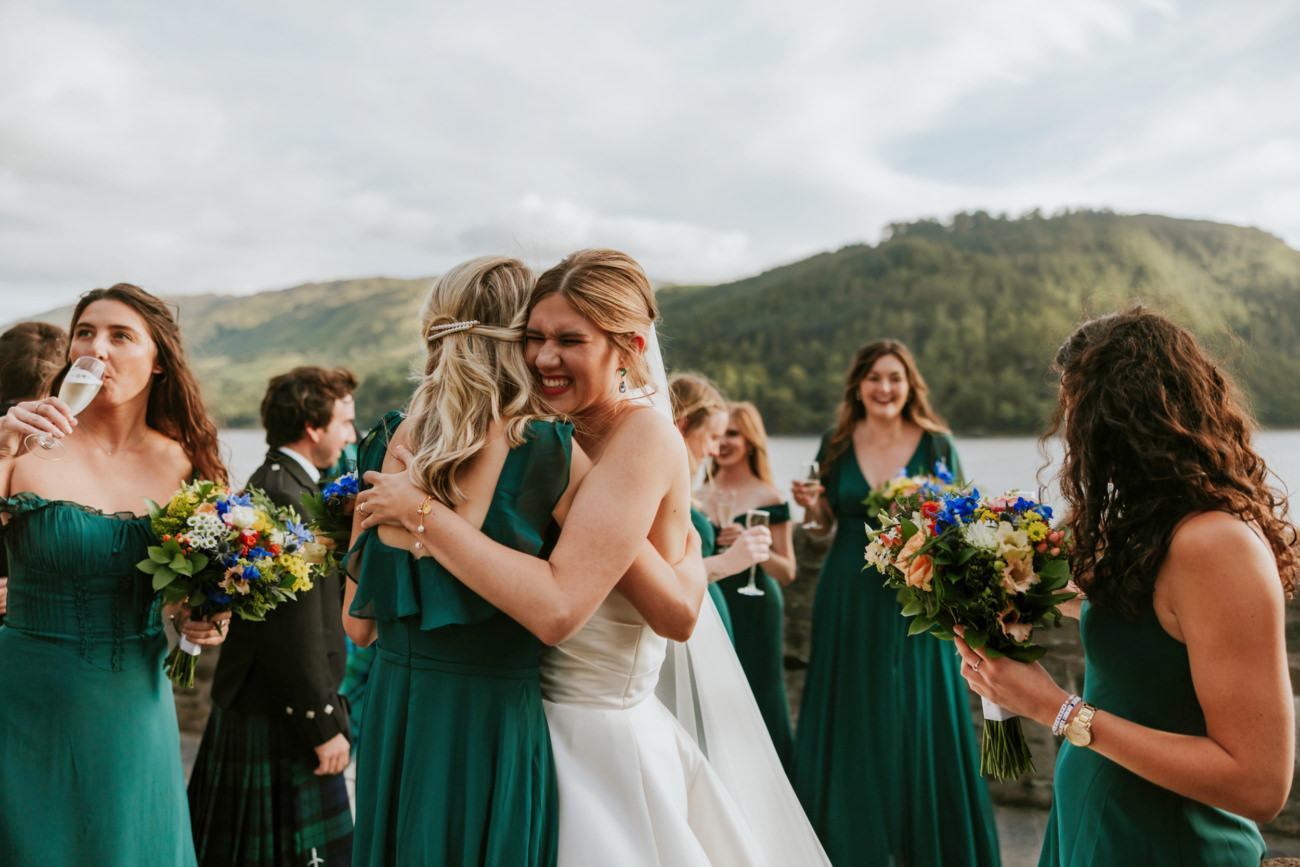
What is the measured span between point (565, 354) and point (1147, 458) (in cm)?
135

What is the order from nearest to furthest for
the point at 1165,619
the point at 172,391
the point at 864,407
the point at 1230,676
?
1. the point at 1230,676
2. the point at 1165,619
3. the point at 172,391
4. the point at 864,407

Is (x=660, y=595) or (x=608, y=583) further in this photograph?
(x=660, y=595)

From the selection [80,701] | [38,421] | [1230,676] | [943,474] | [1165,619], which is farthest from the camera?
[943,474]

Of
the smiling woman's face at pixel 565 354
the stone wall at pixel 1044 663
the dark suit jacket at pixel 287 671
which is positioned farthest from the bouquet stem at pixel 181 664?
the stone wall at pixel 1044 663

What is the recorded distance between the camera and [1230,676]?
1.57 metres

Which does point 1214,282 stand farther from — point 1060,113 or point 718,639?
point 718,639

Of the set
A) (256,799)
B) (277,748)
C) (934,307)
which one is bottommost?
(256,799)

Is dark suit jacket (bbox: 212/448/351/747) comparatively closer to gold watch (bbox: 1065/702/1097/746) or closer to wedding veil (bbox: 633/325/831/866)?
wedding veil (bbox: 633/325/831/866)

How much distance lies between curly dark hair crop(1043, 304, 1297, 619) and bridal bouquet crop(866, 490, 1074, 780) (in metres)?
0.09

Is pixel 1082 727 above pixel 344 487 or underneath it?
underneath

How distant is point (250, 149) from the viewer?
34094 mm

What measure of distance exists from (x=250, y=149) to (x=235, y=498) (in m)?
36.9

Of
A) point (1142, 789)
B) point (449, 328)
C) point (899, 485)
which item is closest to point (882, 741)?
point (899, 485)

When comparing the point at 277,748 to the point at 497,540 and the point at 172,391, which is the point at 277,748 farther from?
the point at 497,540
